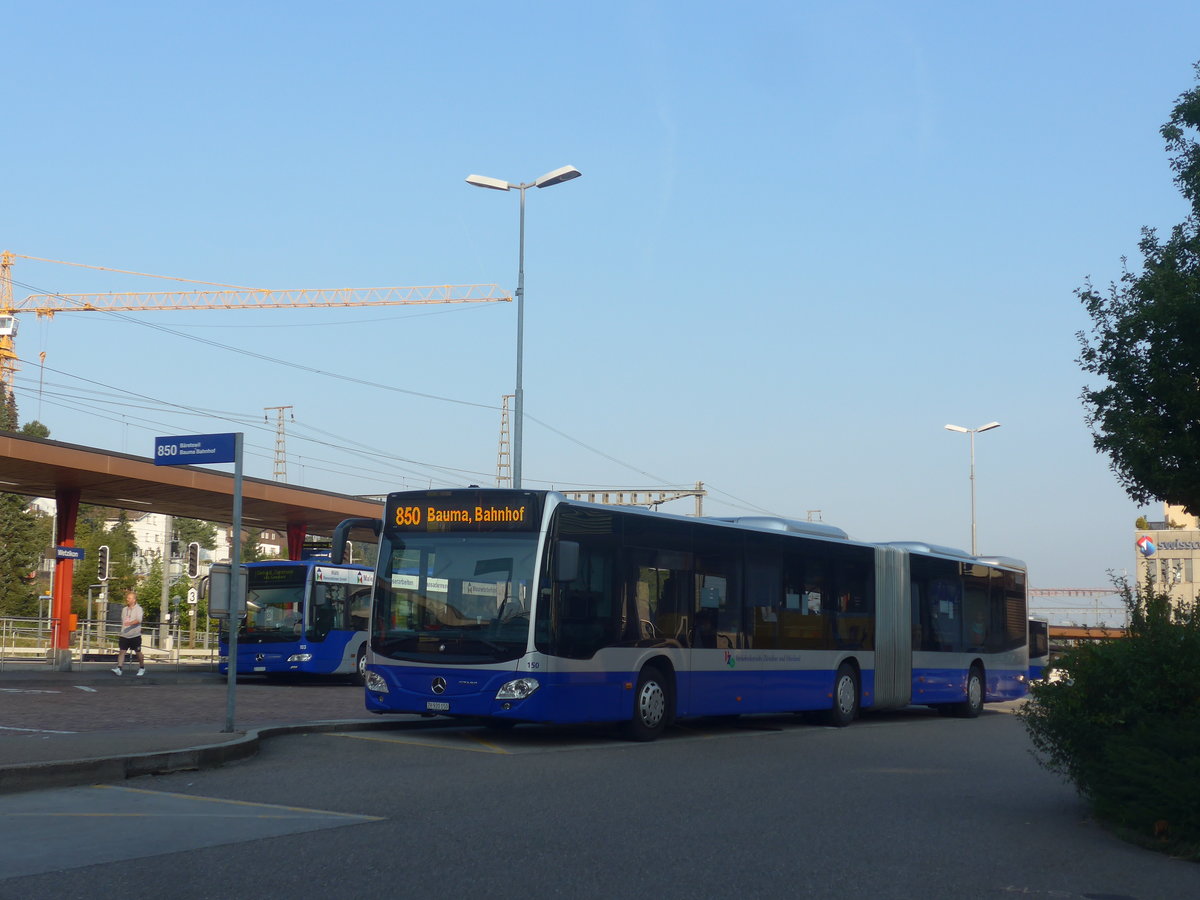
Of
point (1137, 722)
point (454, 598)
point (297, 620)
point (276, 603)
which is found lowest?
point (1137, 722)

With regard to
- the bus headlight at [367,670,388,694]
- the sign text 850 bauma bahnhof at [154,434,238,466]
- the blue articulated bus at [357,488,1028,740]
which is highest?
the sign text 850 bauma bahnhof at [154,434,238,466]

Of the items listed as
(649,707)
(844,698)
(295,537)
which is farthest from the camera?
(295,537)

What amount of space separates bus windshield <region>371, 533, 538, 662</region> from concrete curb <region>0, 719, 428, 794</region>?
2223mm

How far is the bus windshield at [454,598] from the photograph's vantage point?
1475 centimetres

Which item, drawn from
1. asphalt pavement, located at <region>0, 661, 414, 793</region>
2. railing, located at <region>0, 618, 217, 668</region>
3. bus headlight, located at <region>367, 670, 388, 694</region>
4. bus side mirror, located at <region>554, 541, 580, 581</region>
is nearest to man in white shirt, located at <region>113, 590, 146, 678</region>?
asphalt pavement, located at <region>0, 661, 414, 793</region>

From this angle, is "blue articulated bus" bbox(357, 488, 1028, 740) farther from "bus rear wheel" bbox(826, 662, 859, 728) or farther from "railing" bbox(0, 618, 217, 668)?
"railing" bbox(0, 618, 217, 668)

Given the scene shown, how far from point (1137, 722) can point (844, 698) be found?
11601 mm

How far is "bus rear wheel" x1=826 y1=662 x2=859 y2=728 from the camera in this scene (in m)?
20.5

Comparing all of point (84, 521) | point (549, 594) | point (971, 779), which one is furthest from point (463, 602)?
point (84, 521)

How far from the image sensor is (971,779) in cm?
1301

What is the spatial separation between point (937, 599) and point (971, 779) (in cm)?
1114

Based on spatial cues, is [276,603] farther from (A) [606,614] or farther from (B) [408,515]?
(A) [606,614]

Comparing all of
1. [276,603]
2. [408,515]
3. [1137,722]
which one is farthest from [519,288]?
[1137,722]

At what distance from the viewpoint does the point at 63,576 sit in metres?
33.6
